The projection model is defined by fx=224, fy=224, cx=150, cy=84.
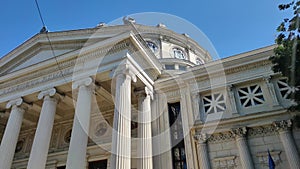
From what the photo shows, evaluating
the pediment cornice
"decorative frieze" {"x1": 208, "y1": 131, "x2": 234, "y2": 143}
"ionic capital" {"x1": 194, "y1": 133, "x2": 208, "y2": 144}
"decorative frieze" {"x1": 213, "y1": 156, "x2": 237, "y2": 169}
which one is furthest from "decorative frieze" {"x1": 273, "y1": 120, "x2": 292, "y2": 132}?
the pediment cornice

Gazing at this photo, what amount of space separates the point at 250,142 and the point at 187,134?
2.63 metres

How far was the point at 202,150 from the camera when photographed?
9.70 metres

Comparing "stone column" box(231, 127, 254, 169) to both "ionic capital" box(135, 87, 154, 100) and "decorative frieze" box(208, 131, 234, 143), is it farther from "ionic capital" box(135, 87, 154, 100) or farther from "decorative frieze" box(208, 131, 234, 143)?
"ionic capital" box(135, 87, 154, 100)

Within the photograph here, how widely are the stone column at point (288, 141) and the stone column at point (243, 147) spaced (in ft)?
4.21

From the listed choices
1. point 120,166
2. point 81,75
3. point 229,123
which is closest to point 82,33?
point 81,75

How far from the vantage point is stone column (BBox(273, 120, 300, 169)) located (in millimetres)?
8205

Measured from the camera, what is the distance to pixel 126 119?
28.4ft

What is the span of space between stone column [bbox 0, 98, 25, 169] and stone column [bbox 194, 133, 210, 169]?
8499 mm

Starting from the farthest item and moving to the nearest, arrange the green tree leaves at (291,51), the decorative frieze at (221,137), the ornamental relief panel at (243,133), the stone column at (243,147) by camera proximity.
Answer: the decorative frieze at (221,137) → the ornamental relief panel at (243,133) → the stone column at (243,147) → the green tree leaves at (291,51)

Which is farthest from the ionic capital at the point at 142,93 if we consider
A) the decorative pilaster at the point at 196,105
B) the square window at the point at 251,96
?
the square window at the point at 251,96

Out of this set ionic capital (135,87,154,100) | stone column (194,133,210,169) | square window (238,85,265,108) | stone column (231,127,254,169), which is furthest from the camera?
ionic capital (135,87,154,100)

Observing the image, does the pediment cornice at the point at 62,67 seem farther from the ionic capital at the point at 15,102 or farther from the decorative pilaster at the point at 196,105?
the decorative pilaster at the point at 196,105

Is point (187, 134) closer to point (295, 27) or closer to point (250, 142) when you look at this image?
point (250, 142)

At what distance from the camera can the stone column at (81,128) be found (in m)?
A: 8.12
